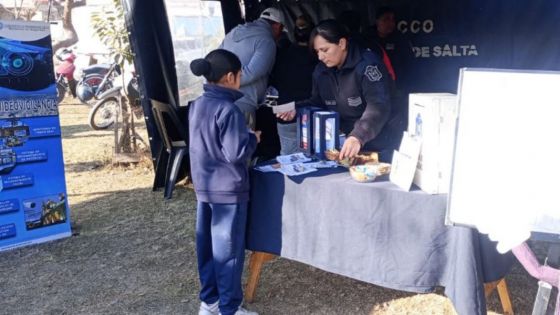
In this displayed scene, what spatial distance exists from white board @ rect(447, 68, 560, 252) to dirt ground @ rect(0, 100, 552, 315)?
4.06 feet

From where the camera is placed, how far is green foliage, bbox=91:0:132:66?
5328 mm

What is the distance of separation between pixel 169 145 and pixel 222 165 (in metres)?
2.66

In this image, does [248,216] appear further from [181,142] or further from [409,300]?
[181,142]

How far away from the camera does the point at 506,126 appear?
1.47 m

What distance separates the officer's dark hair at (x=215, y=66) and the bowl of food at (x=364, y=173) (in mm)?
692

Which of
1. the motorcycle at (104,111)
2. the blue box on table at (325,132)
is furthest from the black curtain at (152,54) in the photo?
the motorcycle at (104,111)

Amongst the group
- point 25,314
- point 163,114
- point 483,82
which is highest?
point 483,82

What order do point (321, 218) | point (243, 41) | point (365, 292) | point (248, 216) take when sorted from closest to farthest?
1. point (321, 218)
2. point (248, 216)
3. point (365, 292)
4. point (243, 41)

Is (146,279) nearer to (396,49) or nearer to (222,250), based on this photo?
(222,250)

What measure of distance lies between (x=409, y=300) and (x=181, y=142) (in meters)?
2.83

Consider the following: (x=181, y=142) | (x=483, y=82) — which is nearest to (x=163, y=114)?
(x=181, y=142)

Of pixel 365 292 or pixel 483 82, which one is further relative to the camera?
pixel 365 292

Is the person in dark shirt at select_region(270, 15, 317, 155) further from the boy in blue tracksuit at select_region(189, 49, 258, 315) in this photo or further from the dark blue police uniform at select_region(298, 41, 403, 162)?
the boy in blue tracksuit at select_region(189, 49, 258, 315)

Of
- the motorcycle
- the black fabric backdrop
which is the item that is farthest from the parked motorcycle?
the black fabric backdrop
